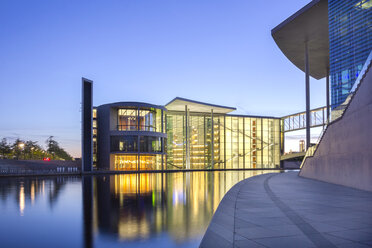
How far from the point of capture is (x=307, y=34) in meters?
29.4

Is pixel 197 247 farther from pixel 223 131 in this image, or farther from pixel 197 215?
pixel 223 131

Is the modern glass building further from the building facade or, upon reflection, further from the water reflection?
the water reflection

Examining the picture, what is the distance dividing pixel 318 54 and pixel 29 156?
9280cm

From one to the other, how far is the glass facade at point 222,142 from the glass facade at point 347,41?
112 feet

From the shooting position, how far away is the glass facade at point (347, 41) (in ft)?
68.0

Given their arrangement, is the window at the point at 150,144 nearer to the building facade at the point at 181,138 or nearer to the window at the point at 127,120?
the building facade at the point at 181,138

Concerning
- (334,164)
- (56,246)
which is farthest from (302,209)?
(334,164)

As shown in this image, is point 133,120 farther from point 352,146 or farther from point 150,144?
point 352,146

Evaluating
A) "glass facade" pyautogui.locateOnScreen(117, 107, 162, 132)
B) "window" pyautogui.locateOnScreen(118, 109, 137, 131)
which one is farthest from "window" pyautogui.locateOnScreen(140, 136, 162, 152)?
"window" pyautogui.locateOnScreen(118, 109, 137, 131)

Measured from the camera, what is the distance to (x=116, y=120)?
49.5 metres

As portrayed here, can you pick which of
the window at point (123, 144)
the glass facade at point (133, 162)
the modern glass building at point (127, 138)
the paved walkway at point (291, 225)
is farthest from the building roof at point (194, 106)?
the paved walkway at point (291, 225)

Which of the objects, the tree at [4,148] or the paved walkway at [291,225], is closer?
the paved walkway at [291,225]

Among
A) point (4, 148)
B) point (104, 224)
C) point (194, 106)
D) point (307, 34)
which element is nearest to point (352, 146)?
point (104, 224)

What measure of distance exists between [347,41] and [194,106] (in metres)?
33.1
